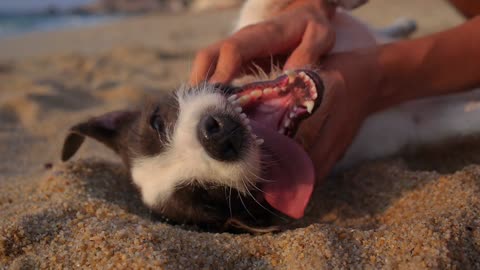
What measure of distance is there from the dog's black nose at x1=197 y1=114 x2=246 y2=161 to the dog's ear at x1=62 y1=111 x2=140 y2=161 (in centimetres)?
95

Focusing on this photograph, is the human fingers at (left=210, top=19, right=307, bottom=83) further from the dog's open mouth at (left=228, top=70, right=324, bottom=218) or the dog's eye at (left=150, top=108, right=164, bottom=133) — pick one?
the dog's eye at (left=150, top=108, right=164, bottom=133)

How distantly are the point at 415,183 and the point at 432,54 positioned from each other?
81cm

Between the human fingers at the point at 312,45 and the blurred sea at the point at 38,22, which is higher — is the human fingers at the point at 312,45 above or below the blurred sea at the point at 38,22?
above

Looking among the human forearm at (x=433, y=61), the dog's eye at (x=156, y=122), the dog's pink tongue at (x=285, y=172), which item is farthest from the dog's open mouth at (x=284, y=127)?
the human forearm at (x=433, y=61)

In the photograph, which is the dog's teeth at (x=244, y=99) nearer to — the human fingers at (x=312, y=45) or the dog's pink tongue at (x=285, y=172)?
the dog's pink tongue at (x=285, y=172)

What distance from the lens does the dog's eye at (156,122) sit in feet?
8.36

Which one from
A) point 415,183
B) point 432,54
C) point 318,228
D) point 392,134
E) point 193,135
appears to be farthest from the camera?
point 392,134

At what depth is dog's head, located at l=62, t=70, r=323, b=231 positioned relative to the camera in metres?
2.22

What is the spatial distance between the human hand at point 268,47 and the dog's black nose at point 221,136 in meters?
0.32

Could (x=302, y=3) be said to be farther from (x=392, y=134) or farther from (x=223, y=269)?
(x=223, y=269)

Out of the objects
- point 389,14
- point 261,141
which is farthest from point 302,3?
point 389,14

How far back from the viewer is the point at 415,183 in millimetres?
2494

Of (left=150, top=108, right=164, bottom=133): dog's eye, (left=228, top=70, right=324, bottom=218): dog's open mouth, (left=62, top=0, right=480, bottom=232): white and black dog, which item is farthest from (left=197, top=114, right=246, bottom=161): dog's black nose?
(left=150, top=108, right=164, bottom=133): dog's eye

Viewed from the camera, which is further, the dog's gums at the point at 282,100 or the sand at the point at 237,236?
the dog's gums at the point at 282,100
